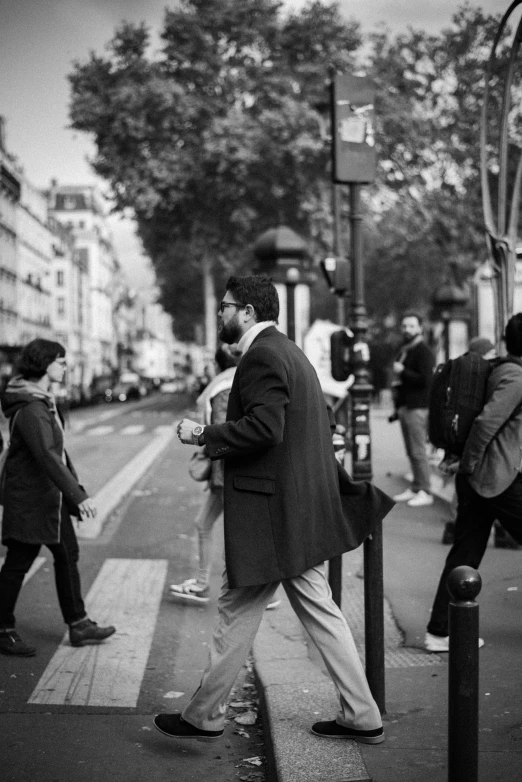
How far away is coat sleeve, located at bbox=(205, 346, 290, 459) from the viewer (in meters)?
3.82

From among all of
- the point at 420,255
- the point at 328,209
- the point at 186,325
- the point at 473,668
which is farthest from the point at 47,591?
the point at 186,325

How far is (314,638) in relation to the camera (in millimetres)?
4094

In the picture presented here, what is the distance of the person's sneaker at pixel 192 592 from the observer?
6977 mm

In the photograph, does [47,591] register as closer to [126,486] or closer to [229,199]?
[126,486]

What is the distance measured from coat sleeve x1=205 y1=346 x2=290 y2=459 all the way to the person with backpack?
5.42ft

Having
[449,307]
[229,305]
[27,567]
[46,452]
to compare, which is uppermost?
[449,307]

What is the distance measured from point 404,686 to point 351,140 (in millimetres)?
6347

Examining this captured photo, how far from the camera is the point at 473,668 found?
3.06 meters

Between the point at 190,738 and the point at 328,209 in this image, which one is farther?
the point at 328,209

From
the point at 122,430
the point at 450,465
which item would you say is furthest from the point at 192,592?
the point at 122,430

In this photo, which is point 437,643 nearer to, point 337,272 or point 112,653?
point 112,653

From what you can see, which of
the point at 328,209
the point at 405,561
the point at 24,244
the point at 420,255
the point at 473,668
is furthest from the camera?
the point at 24,244

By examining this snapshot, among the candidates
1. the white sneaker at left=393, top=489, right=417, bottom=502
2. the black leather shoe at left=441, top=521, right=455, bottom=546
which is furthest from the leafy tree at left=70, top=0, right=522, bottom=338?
the black leather shoe at left=441, top=521, right=455, bottom=546

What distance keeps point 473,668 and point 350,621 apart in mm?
3395
